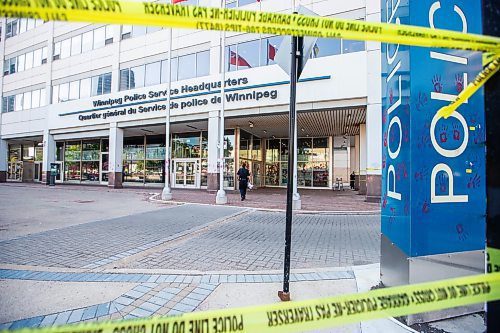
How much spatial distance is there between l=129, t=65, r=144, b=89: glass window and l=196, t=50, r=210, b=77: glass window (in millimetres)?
5159

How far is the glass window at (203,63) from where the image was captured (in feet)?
61.2

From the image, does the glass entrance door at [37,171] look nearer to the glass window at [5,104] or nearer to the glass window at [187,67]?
the glass window at [5,104]

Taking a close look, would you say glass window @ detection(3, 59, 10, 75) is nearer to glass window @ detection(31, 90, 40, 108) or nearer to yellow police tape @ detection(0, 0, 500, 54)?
glass window @ detection(31, 90, 40, 108)

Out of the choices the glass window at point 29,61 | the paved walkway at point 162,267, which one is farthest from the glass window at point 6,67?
the paved walkway at point 162,267

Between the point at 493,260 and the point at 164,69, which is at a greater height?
the point at 164,69

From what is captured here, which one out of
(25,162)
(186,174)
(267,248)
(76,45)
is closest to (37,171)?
(25,162)

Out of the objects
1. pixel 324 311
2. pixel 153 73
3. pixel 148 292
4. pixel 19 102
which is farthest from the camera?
pixel 19 102

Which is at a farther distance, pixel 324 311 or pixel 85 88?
pixel 85 88

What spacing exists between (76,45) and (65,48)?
68.4 inches

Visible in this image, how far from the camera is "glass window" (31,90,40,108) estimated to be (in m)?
27.3

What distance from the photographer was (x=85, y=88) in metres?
24.1

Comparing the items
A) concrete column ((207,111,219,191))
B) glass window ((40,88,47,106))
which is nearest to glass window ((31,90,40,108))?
glass window ((40,88,47,106))

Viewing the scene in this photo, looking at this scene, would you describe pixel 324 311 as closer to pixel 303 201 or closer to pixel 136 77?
pixel 303 201

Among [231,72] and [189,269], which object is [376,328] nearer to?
[189,269]
